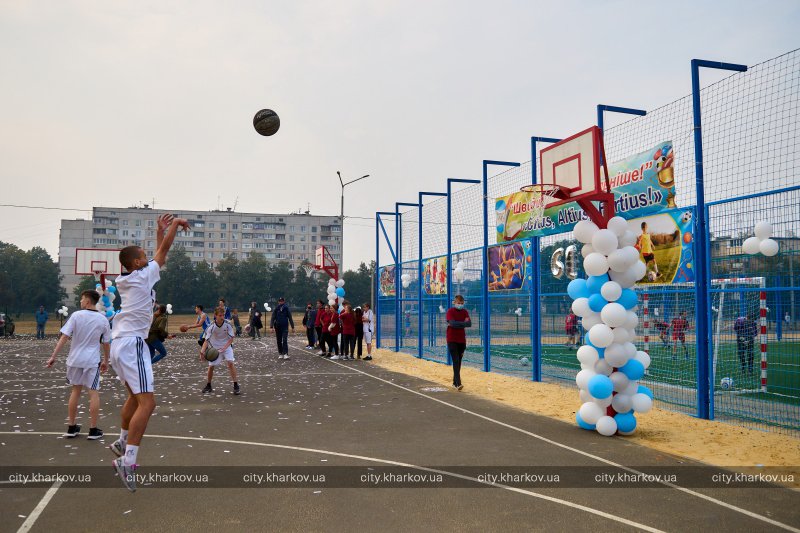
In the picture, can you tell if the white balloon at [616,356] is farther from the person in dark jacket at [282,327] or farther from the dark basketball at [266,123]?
the person in dark jacket at [282,327]

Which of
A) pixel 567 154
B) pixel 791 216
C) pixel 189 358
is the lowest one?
pixel 189 358

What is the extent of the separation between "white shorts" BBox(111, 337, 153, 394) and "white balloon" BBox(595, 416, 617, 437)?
579 cm

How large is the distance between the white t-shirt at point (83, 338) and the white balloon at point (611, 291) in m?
6.79

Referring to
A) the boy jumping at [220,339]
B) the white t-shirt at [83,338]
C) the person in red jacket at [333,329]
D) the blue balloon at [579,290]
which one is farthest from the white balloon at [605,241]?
the person in red jacket at [333,329]

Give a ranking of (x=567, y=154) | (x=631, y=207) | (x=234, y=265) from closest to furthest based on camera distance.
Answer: (x=567, y=154), (x=631, y=207), (x=234, y=265)

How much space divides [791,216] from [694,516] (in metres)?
4.92

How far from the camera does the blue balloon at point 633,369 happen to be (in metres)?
8.34

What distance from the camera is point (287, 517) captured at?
4.84 metres

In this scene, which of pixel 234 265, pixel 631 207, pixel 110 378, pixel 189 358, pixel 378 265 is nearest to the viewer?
pixel 631 207

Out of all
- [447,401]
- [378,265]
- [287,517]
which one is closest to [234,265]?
[378,265]

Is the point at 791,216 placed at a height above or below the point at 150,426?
above

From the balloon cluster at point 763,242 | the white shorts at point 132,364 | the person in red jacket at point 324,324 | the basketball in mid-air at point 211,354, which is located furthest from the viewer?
the person in red jacket at point 324,324

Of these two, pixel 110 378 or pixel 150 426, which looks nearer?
pixel 150 426

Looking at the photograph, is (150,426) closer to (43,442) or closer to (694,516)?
(43,442)
